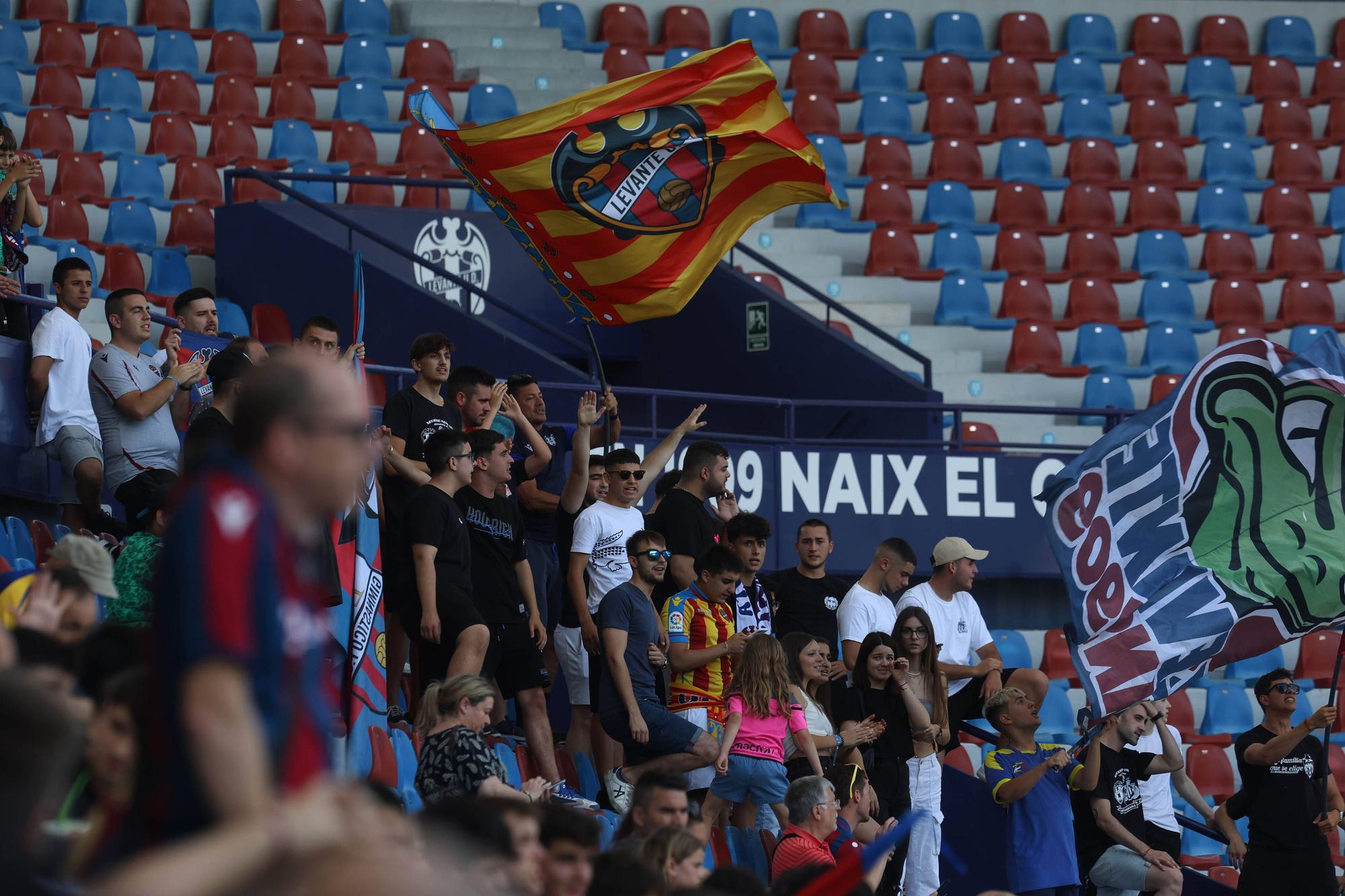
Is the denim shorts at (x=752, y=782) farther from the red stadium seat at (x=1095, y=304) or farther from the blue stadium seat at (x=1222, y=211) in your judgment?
the blue stadium seat at (x=1222, y=211)

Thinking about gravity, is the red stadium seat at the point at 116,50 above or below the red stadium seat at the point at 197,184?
above

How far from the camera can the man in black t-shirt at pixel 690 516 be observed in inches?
360

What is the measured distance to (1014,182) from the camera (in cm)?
1689

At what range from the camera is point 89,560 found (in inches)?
204

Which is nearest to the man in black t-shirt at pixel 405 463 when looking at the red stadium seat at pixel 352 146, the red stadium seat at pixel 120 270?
the red stadium seat at pixel 120 270

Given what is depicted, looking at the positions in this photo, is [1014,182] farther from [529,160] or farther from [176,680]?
[176,680]

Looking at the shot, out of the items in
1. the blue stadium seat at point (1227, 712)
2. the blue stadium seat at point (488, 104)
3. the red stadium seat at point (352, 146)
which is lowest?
the blue stadium seat at point (1227, 712)

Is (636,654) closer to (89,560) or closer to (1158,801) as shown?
(1158,801)

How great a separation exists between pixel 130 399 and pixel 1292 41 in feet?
49.5

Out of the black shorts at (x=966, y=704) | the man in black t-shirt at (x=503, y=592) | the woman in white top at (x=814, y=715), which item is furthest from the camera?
the black shorts at (x=966, y=704)

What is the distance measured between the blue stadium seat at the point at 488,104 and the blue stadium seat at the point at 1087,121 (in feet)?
18.5

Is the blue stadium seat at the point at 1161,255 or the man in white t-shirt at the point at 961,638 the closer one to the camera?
the man in white t-shirt at the point at 961,638

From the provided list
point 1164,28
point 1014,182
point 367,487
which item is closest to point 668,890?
point 367,487

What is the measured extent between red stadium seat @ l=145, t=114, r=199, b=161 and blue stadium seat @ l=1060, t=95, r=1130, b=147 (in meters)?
8.40
